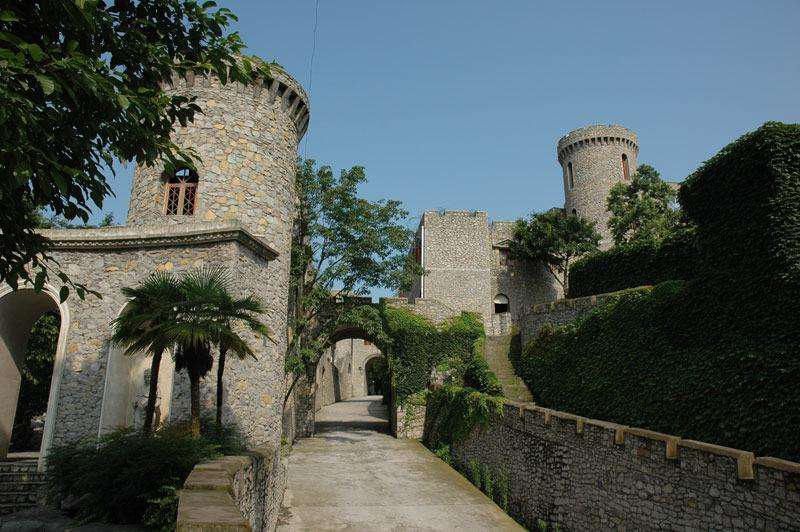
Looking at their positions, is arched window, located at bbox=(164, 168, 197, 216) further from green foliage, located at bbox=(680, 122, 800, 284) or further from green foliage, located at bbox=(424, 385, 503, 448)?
green foliage, located at bbox=(680, 122, 800, 284)

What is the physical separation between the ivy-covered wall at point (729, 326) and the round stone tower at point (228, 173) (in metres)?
9.86

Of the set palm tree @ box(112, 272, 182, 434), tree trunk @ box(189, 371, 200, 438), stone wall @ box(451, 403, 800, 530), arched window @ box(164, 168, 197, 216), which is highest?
arched window @ box(164, 168, 197, 216)

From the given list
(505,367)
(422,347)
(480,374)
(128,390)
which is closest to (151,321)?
(128,390)

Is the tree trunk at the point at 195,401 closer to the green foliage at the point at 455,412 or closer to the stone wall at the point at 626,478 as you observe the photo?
the stone wall at the point at 626,478

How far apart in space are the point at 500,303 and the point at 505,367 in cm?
1345

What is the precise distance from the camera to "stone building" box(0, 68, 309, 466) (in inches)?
334

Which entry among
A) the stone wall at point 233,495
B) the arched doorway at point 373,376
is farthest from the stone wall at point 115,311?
the arched doorway at point 373,376

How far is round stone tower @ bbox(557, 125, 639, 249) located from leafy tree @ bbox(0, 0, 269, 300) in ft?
115

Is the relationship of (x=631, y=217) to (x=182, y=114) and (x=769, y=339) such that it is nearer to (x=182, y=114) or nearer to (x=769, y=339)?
(x=769, y=339)

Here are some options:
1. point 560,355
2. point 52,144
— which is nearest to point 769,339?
point 560,355

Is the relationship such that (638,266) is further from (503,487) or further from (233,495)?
(233,495)

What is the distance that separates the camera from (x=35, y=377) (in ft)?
56.4

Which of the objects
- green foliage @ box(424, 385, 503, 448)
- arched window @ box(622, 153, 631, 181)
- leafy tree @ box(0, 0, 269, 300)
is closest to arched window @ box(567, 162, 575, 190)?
arched window @ box(622, 153, 631, 181)

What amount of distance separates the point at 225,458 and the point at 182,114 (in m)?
4.49
